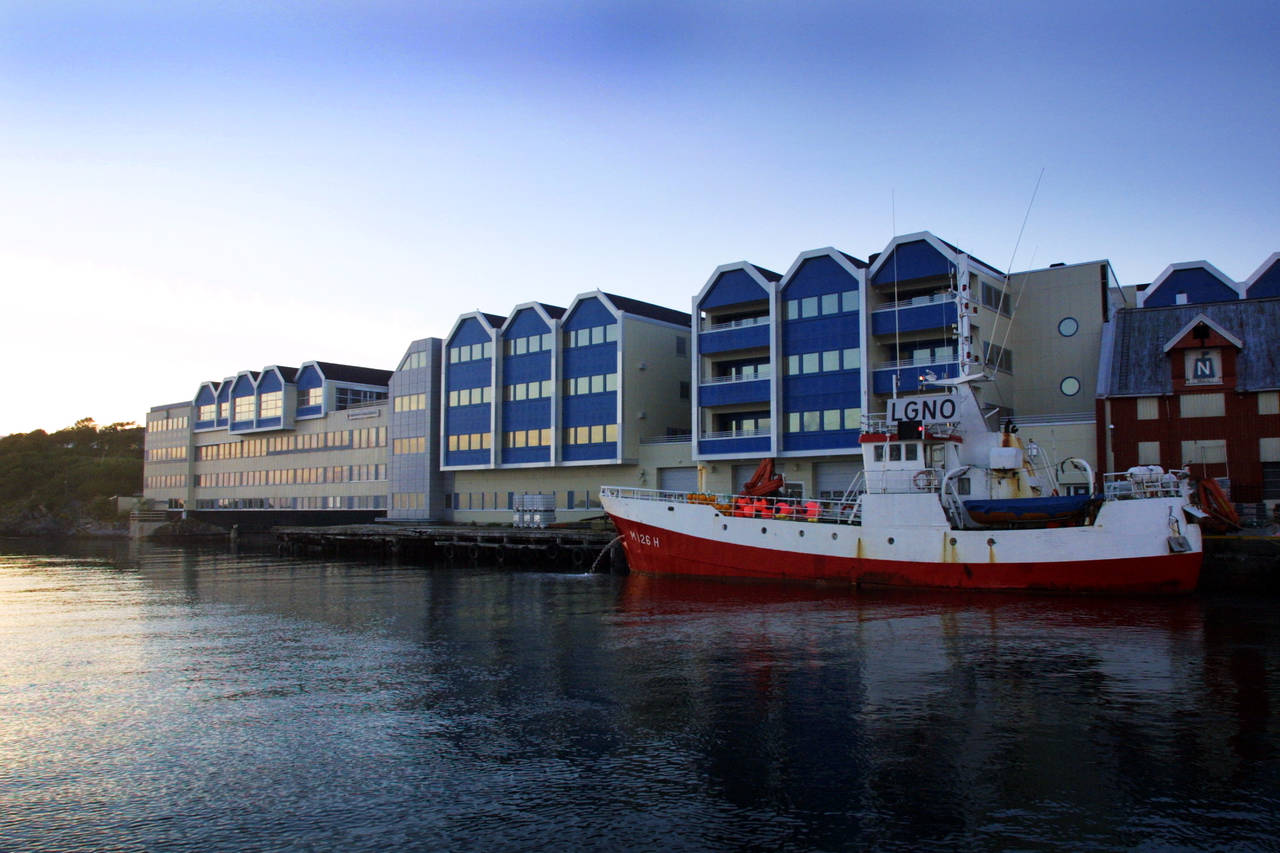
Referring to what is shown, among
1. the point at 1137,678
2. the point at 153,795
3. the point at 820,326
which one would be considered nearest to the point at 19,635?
the point at 153,795

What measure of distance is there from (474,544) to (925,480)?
30859 millimetres

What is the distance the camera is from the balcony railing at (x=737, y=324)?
57.1 m

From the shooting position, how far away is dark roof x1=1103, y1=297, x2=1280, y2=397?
43188mm

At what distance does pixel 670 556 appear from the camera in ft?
137

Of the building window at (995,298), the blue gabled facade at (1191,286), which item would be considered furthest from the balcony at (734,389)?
the blue gabled facade at (1191,286)

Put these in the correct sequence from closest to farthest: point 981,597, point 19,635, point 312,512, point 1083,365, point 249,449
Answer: point 19,635, point 981,597, point 1083,365, point 312,512, point 249,449

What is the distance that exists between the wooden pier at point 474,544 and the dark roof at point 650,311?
17058 mm

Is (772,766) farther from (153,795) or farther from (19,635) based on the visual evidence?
(19,635)

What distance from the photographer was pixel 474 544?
5759 centimetres

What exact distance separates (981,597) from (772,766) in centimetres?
2200

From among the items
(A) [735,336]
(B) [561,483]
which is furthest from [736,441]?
(B) [561,483]

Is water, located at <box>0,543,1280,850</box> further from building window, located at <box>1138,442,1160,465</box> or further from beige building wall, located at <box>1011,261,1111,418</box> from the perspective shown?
beige building wall, located at <box>1011,261,1111,418</box>

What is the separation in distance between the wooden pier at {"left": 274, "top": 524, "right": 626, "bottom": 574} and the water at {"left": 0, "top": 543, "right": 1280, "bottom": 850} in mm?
21087

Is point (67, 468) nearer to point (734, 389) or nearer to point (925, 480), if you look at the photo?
point (734, 389)
